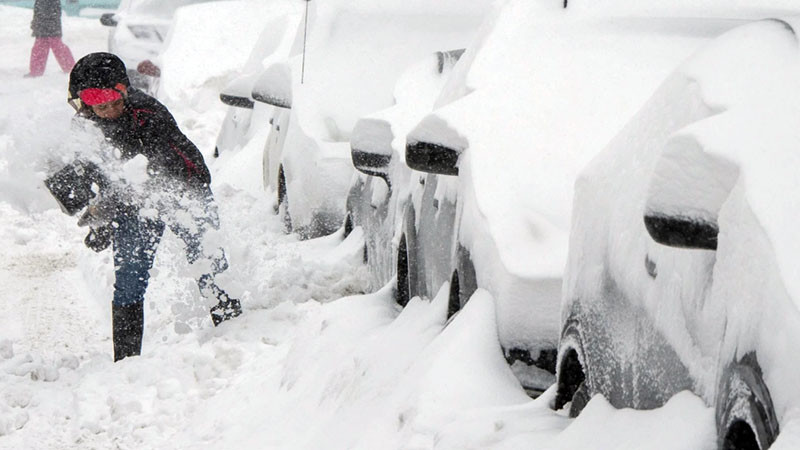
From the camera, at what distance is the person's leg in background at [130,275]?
20.9 ft

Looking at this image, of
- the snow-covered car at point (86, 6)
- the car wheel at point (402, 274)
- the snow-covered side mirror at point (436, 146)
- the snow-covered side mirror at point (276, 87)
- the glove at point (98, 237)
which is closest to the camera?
the snow-covered side mirror at point (436, 146)

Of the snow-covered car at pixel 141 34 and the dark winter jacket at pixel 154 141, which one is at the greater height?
the dark winter jacket at pixel 154 141

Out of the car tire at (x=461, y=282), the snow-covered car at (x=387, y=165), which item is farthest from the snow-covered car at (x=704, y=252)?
the snow-covered car at (x=387, y=165)

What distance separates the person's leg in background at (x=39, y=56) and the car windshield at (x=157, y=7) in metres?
4.76

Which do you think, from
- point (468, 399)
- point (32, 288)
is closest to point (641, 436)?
point (468, 399)

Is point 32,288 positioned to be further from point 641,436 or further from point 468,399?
point 641,436

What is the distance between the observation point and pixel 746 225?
227 cm

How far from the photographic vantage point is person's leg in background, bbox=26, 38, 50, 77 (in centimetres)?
2019

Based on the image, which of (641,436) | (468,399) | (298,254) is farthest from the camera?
(298,254)

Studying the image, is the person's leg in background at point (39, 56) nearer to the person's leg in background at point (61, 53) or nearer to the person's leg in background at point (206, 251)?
the person's leg in background at point (61, 53)

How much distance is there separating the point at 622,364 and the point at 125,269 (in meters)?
3.82

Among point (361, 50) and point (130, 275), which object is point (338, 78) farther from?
point (130, 275)

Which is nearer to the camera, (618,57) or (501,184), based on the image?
(501,184)

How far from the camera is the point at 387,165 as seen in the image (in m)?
6.01
